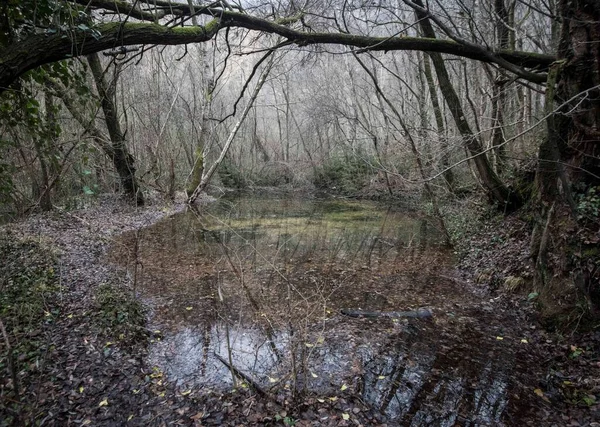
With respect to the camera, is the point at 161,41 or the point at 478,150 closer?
the point at 161,41

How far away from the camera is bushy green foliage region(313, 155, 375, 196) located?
864 inches

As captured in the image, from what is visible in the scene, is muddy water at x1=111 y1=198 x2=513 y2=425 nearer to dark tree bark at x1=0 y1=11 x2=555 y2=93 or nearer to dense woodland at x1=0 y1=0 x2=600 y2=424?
dense woodland at x1=0 y1=0 x2=600 y2=424

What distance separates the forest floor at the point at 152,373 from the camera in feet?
11.7

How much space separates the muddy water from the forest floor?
17 cm

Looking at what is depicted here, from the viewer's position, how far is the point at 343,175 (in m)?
23.2

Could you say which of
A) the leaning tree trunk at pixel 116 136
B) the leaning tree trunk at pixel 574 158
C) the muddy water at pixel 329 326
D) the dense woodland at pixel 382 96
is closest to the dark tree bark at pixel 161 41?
the dense woodland at pixel 382 96

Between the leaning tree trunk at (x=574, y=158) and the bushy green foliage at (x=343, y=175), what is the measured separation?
50.0ft

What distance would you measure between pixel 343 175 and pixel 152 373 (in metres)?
19.9

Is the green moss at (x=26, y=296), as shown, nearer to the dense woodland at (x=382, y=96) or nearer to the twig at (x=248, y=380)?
the dense woodland at (x=382, y=96)

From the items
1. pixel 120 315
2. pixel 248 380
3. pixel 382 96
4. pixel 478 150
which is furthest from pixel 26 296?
pixel 478 150

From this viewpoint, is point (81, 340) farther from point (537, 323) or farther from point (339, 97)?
point (339, 97)

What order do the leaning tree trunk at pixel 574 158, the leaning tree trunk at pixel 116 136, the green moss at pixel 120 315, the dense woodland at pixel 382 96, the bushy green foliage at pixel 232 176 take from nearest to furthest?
the dense woodland at pixel 382 96 < the leaning tree trunk at pixel 574 158 < the green moss at pixel 120 315 < the leaning tree trunk at pixel 116 136 < the bushy green foliage at pixel 232 176

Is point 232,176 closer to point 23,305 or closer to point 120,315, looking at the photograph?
point 120,315

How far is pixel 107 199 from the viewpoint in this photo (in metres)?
14.9
